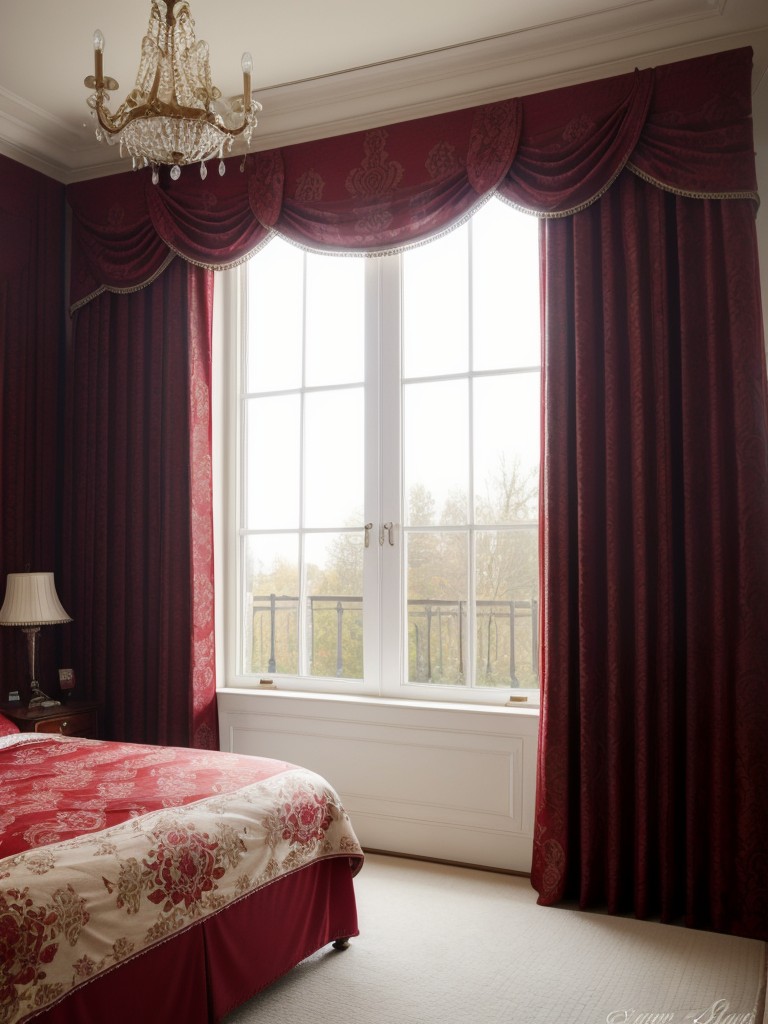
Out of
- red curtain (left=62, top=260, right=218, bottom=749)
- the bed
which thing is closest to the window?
red curtain (left=62, top=260, right=218, bottom=749)

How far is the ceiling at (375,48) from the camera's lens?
3.28 meters

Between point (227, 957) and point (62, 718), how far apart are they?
188 cm

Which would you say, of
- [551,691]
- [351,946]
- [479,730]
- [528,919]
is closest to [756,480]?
[551,691]

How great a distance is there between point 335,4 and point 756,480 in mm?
2311

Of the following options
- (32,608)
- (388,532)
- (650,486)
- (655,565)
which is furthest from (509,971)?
(32,608)

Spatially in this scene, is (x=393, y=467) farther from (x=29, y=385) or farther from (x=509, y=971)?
(x=509, y=971)

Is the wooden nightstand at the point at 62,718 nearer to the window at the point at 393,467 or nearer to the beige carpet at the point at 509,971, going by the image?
the window at the point at 393,467

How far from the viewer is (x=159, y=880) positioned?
7.07 feet

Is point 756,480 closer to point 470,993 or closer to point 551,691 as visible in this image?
point 551,691

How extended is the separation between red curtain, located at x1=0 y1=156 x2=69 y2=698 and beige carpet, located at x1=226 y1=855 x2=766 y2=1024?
7.12 ft

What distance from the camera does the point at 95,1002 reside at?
195 cm

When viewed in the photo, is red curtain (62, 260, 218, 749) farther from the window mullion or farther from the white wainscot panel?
the window mullion

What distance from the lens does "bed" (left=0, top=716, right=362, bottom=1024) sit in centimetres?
190

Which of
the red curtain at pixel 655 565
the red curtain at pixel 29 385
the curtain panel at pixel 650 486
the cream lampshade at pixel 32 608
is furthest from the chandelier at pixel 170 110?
the cream lampshade at pixel 32 608
